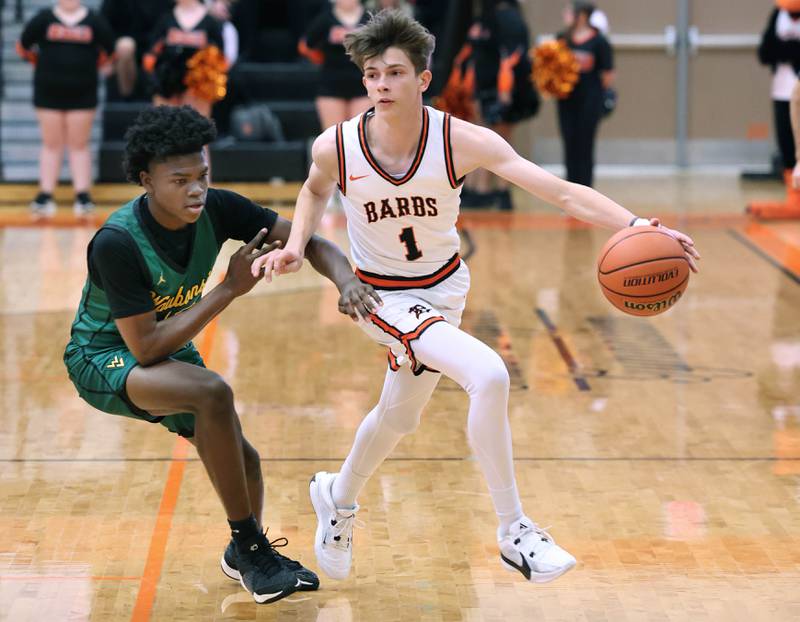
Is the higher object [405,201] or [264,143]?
[405,201]

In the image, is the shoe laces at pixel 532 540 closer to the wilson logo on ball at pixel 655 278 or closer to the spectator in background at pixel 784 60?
the wilson logo on ball at pixel 655 278

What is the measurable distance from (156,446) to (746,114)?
35.6ft

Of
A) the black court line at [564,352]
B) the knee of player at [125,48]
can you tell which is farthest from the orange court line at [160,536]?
the knee of player at [125,48]

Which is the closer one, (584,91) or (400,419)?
(400,419)

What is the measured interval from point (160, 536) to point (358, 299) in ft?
3.77

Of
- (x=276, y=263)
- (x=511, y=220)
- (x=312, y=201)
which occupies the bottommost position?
(x=511, y=220)

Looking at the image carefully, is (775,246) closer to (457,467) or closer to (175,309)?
(457,467)

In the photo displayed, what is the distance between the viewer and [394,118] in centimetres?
403

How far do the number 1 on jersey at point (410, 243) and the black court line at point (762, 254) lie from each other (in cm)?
515

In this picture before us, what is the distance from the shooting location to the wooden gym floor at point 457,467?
4.01 m

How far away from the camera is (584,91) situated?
11531mm

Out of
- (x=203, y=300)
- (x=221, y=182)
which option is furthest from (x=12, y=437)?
(x=221, y=182)

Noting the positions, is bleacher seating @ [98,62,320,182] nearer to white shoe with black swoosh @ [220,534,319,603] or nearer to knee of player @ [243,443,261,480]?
knee of player @ [243,443,261,480]


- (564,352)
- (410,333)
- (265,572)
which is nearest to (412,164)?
(410,333)
